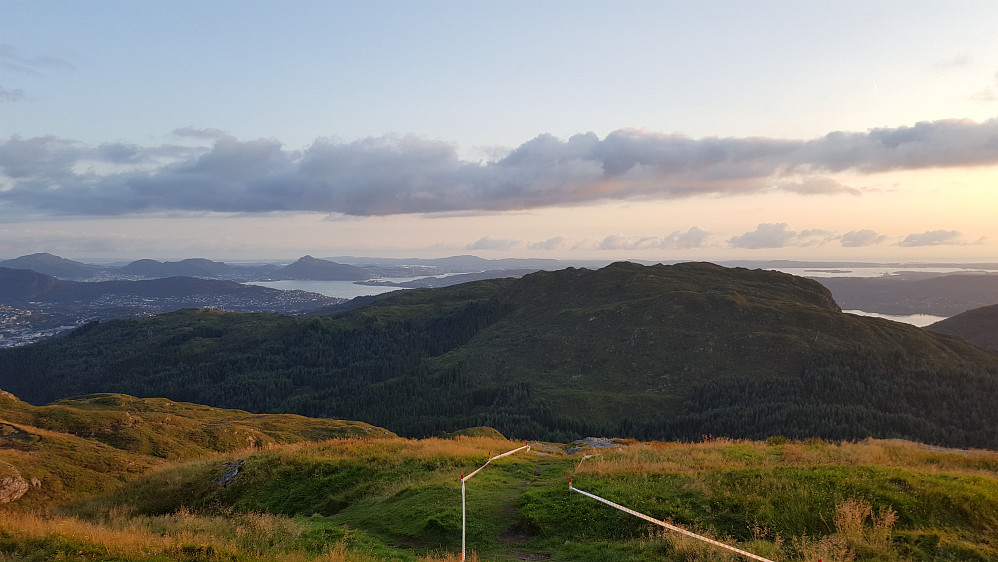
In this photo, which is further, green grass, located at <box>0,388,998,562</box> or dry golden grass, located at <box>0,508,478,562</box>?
green grass, located at <box>0,388,998,562</box>

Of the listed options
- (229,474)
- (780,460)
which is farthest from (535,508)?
(229,474)

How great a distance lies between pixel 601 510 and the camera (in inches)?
661

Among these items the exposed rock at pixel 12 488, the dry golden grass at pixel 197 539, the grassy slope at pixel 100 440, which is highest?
the dry golden grass at pixel 197 539

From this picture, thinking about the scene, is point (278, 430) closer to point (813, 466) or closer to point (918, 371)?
point (813, 466)

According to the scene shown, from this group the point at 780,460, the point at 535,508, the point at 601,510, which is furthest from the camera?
the point at 780,460

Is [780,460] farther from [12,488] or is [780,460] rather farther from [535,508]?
[12,488]

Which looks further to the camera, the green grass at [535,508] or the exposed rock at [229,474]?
the exposed rock at [229,474]

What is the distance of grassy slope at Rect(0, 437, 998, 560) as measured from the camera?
1332cm

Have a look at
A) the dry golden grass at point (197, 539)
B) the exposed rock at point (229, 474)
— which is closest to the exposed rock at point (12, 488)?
the exposed rock at point (229, 474)

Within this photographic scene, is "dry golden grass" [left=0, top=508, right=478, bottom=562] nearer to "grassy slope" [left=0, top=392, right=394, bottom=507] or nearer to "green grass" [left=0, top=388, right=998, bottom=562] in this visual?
"green grass" [left=0, top=388, right=998, bottom=562]

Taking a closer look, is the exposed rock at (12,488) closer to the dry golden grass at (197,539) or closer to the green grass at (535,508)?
the green grass at (535,508)

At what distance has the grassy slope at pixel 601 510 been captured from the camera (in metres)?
13.3

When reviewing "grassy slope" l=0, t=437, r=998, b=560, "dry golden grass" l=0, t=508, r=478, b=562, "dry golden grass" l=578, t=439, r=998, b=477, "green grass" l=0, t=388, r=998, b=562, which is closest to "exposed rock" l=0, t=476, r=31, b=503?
"green grass" l=0, t=388, r=998, b=562

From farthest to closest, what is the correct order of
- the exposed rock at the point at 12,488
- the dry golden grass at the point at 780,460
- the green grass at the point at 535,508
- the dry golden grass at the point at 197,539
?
1. the exposed rock at the point at 12,488
2. the dry golden grass at the point at 780,460
3. the green grass at the point at 535,508
4. the dry golden grass at the point at 197,539
